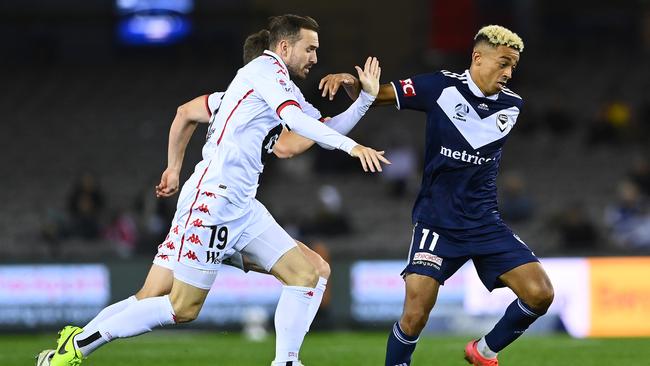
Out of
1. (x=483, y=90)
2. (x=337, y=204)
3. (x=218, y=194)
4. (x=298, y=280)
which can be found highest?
(x=483, y=90)

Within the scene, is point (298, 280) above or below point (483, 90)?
below

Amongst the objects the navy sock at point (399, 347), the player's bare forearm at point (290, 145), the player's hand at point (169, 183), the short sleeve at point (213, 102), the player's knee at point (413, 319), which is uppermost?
the short sleeve at point (213, 102)

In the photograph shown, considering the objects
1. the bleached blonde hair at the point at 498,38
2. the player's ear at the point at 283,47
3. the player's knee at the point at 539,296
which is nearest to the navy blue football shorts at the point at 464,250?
the player's knee at the point at 539,296

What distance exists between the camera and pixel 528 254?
8.66 m

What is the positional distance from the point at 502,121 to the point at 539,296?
1.22 metres

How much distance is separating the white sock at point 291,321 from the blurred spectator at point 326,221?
1202 centimetres

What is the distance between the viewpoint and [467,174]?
8.60 meters

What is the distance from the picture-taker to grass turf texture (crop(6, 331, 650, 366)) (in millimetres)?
10703

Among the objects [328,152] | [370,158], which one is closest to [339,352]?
[370,158]

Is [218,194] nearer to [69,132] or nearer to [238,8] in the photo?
[69,132]

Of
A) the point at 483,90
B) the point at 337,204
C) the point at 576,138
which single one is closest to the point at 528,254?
the point at 483,90

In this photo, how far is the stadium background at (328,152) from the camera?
17.2 m

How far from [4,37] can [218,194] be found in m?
23.0

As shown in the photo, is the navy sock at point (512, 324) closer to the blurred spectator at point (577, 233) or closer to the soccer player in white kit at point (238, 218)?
the soccer player in white kit at point (238, 218)
